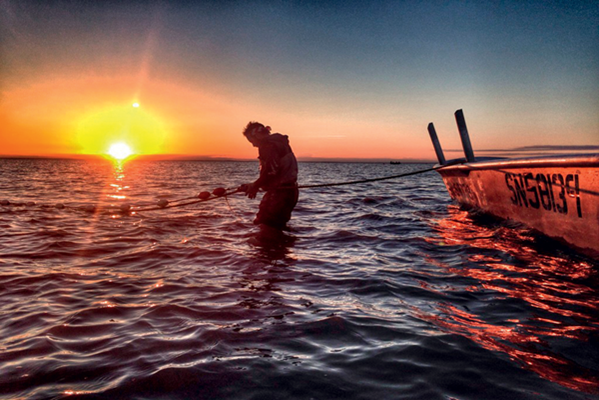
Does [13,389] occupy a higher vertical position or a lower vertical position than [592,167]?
lower

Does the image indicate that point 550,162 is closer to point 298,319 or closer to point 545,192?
point 545,192

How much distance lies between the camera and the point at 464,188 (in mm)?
10508

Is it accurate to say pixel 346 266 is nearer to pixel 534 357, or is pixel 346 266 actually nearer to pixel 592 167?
pixel 534 357

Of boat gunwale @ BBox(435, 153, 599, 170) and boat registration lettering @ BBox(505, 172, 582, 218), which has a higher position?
boat gunwale @ BBox(435, 153, 599, 170)

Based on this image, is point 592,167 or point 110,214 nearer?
point 592,167

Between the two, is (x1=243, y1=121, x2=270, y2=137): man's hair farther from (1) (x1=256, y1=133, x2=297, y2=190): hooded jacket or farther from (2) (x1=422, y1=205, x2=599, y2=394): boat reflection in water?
(2) (x1=422, y1=205, x2=599, y2=394): boat reflection in water

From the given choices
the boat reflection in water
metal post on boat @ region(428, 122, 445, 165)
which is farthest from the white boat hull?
metal post on boat @ region(428, 122, 445, 165)

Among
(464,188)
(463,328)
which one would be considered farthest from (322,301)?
(464,188)

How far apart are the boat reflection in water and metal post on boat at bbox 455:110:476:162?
2.87 metres

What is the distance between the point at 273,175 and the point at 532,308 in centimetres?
516

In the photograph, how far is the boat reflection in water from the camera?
292 cm

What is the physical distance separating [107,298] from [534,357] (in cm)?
428

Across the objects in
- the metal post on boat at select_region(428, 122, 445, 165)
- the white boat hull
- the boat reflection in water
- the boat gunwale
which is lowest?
the boat reflection in water

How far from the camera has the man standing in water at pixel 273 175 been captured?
25.2ft
